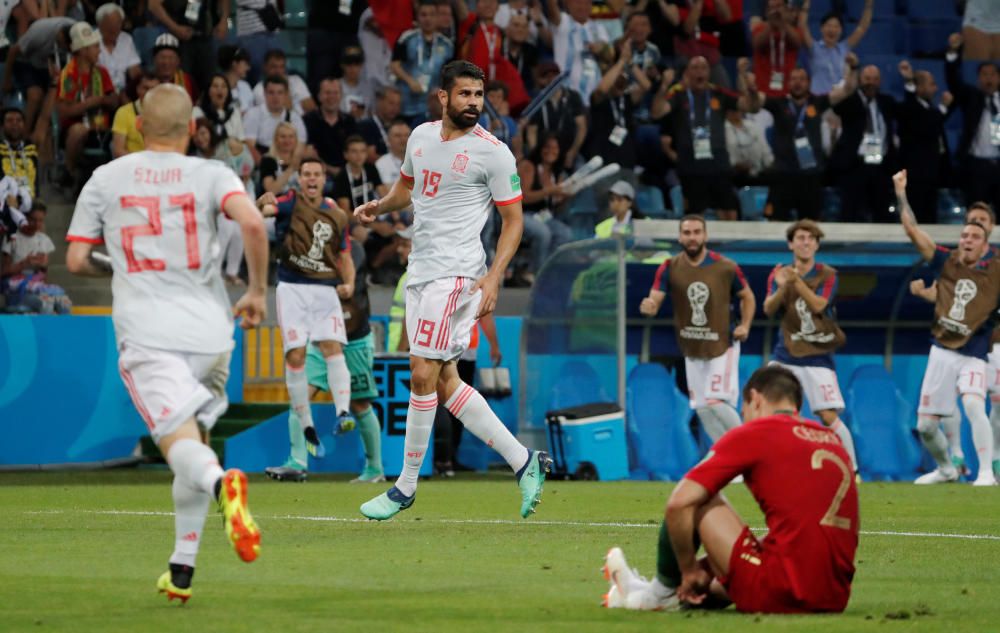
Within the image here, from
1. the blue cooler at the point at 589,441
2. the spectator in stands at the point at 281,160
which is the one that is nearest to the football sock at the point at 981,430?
→ the blue cooler at the point at 589,441

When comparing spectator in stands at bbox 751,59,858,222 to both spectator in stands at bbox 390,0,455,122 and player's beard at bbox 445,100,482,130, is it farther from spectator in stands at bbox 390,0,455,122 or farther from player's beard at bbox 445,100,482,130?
player's beard at bbox 445,100,482,130

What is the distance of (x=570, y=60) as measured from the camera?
21.1m

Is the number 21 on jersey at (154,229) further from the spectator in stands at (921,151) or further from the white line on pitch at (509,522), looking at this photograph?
the spectator in stands at (921,151)

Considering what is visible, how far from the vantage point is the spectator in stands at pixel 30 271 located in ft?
56.6

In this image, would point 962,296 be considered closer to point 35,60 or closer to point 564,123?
point 564,123

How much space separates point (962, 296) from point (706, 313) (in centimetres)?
244

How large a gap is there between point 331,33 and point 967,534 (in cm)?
1242

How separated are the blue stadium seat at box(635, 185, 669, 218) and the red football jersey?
14711 millimetres

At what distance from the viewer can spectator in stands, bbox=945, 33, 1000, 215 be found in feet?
72.0

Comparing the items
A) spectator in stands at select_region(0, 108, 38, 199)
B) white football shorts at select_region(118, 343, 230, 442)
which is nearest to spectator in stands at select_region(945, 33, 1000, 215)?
spectator in stands at select_region(0, 108, 38, 199)

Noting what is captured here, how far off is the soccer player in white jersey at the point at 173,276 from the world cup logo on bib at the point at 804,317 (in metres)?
10.3

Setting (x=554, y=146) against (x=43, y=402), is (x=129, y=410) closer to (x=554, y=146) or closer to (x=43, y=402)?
(x=43, y=402)

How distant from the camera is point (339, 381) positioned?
50.3 feet

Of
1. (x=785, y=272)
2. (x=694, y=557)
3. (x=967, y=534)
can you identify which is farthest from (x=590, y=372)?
(x=694, y=557)
